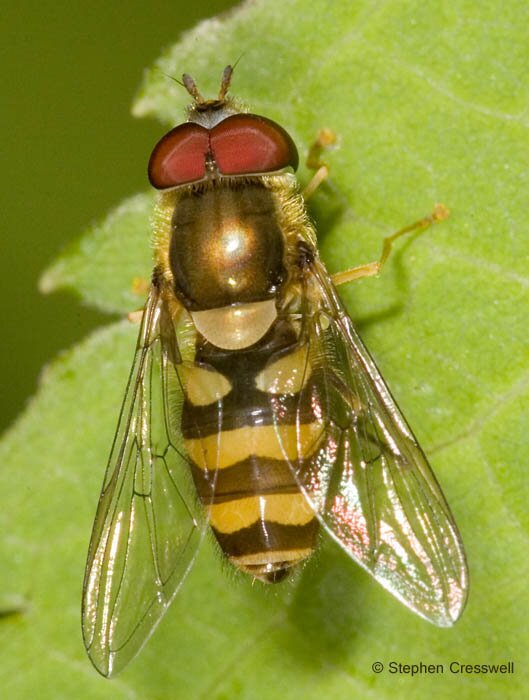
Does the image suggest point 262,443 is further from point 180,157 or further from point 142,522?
point 180,157

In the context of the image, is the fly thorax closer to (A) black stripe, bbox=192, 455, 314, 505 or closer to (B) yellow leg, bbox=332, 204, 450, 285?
(B) yellow leg, bbox=332, 204, 450, 285

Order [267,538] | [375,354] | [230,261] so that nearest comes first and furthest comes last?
[267,538], [230,261], [375,354]

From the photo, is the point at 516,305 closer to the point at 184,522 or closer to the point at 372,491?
the point at 372,491

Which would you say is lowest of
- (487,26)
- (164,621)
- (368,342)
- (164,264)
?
(164,621)

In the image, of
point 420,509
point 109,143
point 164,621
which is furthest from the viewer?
point 109,143

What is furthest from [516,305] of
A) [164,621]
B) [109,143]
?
[109,143]

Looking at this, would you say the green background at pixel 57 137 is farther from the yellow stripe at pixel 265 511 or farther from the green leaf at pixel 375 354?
the yellow stripe at pixel 265 511

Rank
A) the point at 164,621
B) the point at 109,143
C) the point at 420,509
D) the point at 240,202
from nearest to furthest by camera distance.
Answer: the point at 420,509 < the point at 240,202 < the point at 164,621 < the point at 109,143

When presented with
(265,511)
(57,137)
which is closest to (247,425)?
(265,511)
